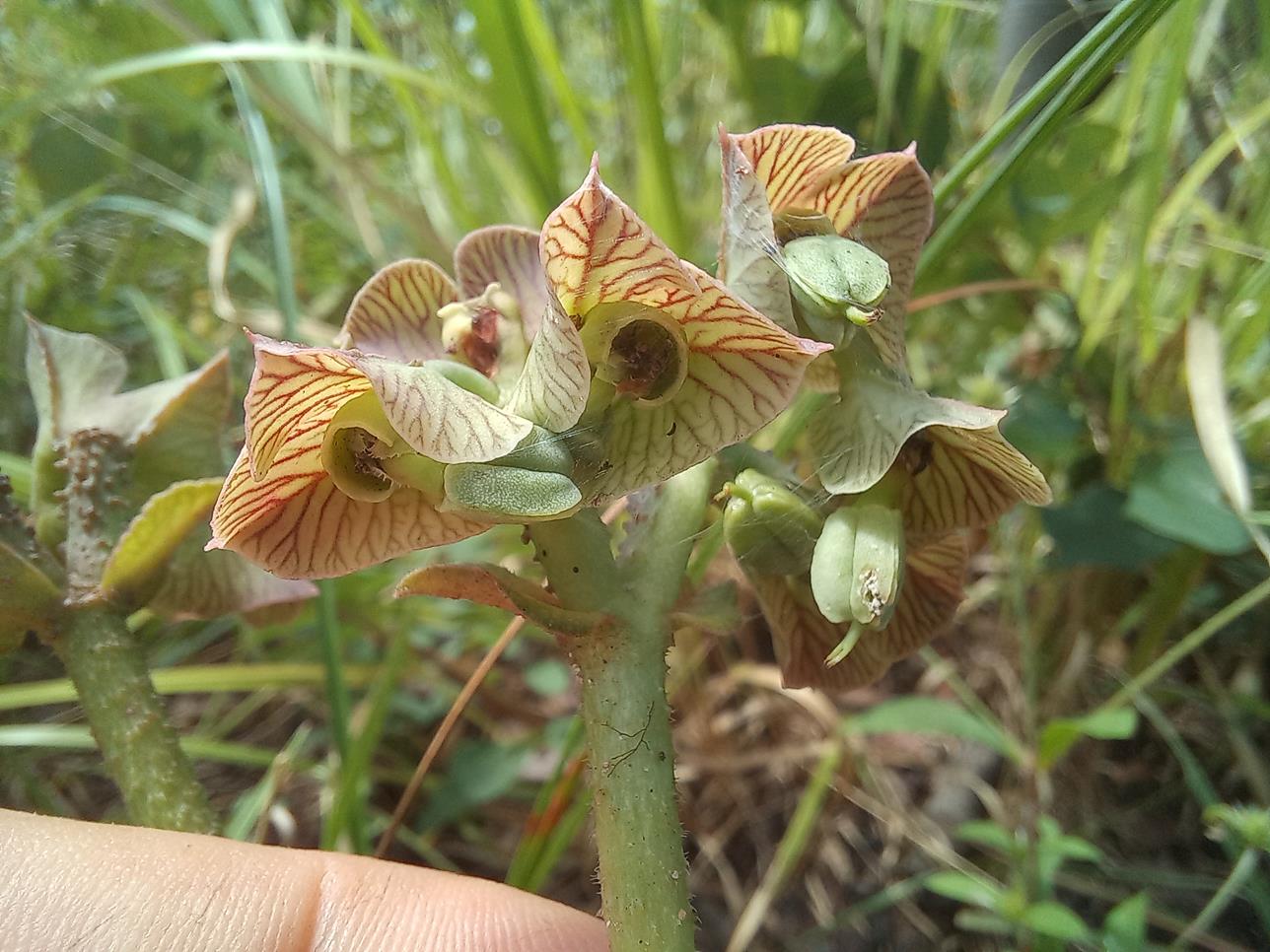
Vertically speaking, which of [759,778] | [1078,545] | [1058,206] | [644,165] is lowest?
[759,778]

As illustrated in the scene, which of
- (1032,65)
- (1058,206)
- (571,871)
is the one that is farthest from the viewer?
(571,871)

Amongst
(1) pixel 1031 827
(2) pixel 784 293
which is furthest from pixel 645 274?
(1) pixel 1031 827

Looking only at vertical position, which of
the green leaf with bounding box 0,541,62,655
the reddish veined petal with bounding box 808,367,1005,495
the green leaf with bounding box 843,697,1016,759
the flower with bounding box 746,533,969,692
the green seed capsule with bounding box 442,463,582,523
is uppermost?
the green seed capsule with bounding box 442,463,582,523

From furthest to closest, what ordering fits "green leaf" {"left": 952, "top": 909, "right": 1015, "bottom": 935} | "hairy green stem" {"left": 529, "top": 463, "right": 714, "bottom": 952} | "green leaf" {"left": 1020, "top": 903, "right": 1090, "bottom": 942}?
1. "green leaf" {"left": 952, "top": 909, "right": 1015, "bottom": 935}
2. "green leaf" {"left": 1020, "top": 903, "right": 1090, "bottom": 942}
3. "hairy green stem" {"left": 529, "top": 463, "right": 714, "bottom": 952}

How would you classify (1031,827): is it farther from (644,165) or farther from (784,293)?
(644,165)

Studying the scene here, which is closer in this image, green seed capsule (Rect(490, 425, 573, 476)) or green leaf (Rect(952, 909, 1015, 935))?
green seed capsule (Rect(490, 425, 573, 476))

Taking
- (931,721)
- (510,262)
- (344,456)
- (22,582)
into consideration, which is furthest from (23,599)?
(931,721)


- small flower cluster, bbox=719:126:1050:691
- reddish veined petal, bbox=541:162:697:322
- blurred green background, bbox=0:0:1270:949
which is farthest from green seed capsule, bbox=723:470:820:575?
blurred green background, bbox=0:0:1270:949

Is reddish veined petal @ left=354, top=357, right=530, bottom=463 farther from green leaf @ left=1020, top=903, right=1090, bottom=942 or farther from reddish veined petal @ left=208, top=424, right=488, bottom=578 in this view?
green leaf @ left=1020, top=903, right=1090, bottom=942
